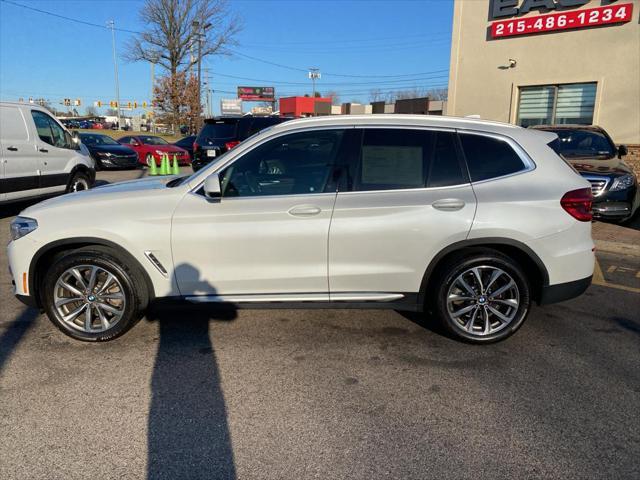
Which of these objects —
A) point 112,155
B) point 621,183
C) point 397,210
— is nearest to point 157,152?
point 112,155

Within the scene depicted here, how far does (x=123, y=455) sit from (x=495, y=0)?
1646 cm

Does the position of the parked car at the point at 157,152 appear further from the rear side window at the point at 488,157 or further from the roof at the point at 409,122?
the rear side window at the point at 488,157

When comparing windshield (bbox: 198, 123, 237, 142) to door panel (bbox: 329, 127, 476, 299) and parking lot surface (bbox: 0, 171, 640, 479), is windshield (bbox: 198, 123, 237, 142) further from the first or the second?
door panel (bbox: 329, 127, 476, 299)

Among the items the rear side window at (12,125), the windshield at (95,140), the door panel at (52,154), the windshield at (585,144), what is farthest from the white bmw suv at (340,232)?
the windshield at (95,140)

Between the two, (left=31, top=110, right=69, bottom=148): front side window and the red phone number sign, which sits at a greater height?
the red phone number sign

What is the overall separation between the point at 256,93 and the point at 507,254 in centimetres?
9778

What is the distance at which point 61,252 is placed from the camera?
388 cm

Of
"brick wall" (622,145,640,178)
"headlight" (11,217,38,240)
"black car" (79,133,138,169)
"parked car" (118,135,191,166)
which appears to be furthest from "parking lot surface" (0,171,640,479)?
"parked car" (118,135,191,166)

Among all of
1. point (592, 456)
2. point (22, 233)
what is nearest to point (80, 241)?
point (22, 233)

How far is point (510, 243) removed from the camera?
12.2ft

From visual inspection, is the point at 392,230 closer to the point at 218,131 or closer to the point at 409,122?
the point at 409,122

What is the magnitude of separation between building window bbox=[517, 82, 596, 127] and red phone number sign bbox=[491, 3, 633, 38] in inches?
64.3

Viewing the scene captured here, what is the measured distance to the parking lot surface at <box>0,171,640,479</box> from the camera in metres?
2.56

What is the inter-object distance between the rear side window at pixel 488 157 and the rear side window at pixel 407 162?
10 centimetres
